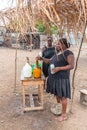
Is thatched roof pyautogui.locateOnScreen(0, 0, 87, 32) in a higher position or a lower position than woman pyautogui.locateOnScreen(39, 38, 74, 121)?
higher

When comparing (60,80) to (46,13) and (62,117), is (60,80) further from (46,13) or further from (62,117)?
(46,13)

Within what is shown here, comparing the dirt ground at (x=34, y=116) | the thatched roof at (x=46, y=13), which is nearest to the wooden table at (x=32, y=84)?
the dirt ground at (x=34, y=116)

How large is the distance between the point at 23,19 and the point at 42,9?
28 centimetres

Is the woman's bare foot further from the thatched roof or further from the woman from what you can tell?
the thatched roof

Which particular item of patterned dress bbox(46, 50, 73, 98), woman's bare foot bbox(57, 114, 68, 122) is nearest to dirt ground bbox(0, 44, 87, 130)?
woman's bare foot bbox(57, 114, 68, 122)

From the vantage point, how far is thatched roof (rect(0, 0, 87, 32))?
2.64m

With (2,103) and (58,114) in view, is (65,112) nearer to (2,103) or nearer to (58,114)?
(58,114)

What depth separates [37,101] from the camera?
19.6 feet

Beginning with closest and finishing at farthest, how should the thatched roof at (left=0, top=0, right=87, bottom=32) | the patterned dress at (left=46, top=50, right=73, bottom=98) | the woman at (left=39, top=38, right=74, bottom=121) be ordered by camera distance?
the thatched roof at (left=0, top=0, right=87, bottom=32)
the woman at (left=39, top=38, right=74, bottom=121)
the patterned dress at (left=46, top=50, right=73, bottom=98)

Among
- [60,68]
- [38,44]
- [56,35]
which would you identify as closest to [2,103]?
[60,68]

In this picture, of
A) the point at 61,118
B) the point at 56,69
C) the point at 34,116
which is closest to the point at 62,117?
the point at 61,118

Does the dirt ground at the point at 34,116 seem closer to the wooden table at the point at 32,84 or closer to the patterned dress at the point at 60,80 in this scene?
the wooden table at the point at 32,84

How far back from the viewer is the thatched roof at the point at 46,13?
264 cm

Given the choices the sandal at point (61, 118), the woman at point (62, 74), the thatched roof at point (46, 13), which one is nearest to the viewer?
the thatched roof at point (46, 13)
